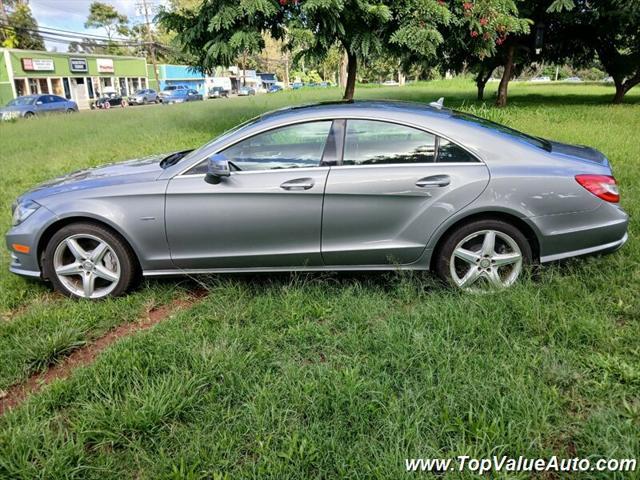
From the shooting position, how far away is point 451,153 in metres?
3.48

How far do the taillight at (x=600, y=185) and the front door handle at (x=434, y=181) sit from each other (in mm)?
935

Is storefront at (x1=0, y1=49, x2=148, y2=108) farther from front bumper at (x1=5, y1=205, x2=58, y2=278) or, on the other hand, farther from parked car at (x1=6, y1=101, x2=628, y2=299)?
parked car at (x1=6, y1=101, x2=628, y2=299)

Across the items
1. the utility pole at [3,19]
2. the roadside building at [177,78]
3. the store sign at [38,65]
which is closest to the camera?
the store sign at [38,65]

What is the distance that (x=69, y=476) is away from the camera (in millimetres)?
2088

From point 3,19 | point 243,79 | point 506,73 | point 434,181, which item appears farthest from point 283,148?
point 243,79

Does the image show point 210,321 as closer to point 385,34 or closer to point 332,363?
point 332,363

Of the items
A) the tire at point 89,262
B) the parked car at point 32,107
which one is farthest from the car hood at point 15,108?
the tire at point 89,262

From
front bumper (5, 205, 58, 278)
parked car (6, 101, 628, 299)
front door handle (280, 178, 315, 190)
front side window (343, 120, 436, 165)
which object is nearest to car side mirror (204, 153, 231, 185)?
parked car (6, 101, 628, 299)

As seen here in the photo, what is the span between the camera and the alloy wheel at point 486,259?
137 inches

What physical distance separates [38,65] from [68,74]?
14.0 ft

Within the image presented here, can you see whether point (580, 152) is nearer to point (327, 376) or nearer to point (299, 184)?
point (299, 184)

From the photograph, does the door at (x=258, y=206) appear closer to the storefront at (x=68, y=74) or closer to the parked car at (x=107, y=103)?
the parked car at (x=107, y=103)

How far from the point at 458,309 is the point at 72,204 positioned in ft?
9.46

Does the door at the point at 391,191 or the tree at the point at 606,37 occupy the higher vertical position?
the tree at the point at 606,37
